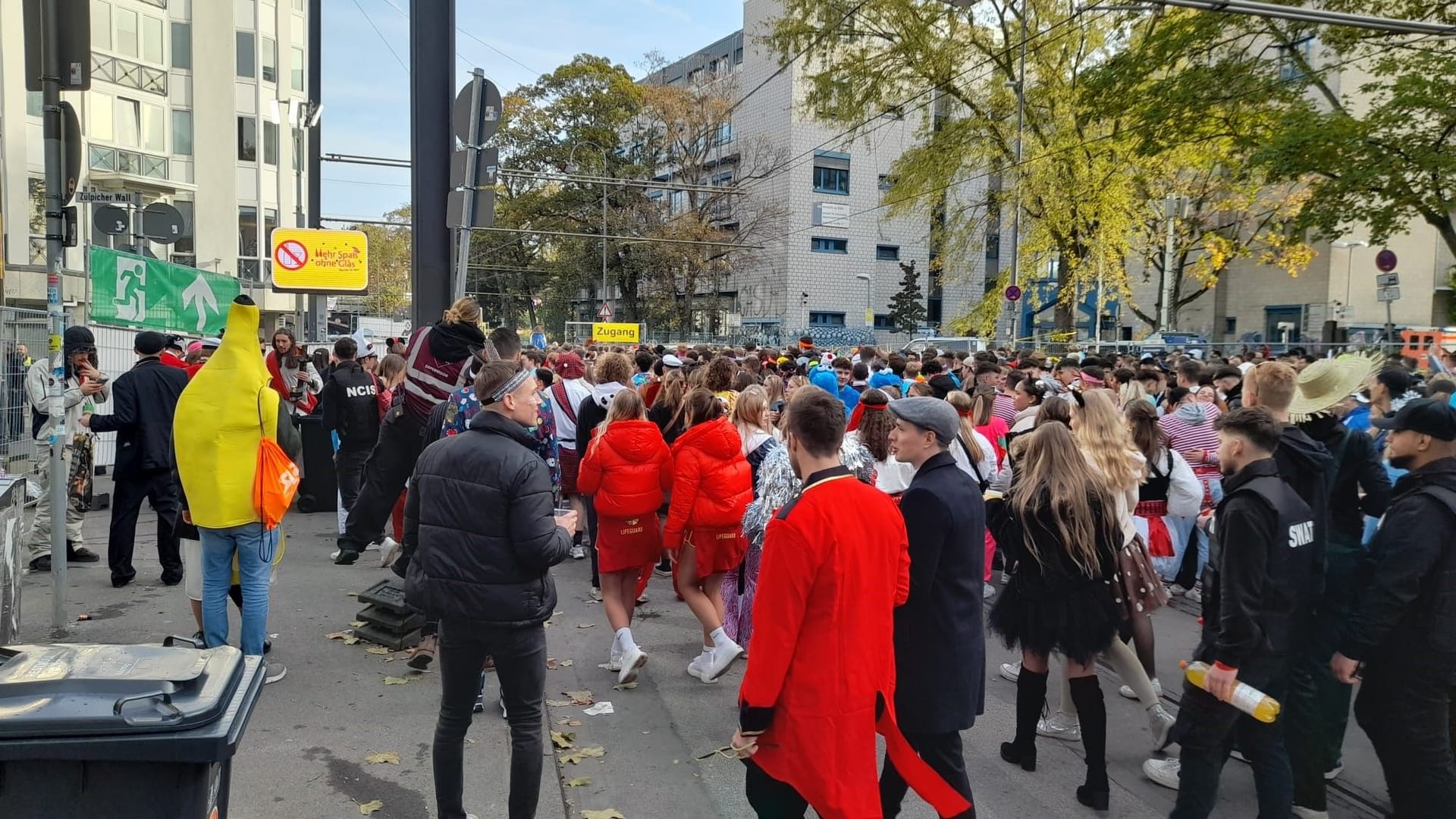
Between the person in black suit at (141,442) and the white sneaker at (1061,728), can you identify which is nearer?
the white sneaker at (1061,728)

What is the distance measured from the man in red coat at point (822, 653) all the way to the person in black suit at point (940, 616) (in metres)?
0.44

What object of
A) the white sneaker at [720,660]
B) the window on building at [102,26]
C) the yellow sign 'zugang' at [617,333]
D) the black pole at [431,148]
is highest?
the window on building at [102,26]

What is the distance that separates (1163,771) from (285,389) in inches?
336

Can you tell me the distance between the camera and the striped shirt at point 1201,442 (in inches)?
313

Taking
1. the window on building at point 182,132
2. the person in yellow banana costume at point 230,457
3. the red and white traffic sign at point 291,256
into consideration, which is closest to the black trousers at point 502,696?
the person in yellow banana costume at point 230,457

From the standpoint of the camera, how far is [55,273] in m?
5.96

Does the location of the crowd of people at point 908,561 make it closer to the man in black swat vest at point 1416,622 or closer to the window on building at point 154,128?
Result: the man in black swat vest at point 1416,622

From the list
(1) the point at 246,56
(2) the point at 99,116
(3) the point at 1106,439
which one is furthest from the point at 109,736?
(1) the point at 246,56

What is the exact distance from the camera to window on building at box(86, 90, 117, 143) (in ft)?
98.9

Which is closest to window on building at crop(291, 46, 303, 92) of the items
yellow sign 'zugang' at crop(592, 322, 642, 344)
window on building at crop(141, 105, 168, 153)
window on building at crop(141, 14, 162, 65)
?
window on building at crop(141, 14, 162, 65)

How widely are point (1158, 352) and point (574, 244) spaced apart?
32655 millimetres

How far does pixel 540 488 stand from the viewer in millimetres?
3596

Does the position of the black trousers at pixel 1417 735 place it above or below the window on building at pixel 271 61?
below

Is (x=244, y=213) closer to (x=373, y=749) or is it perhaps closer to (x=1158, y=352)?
(x=1158, y=352)
